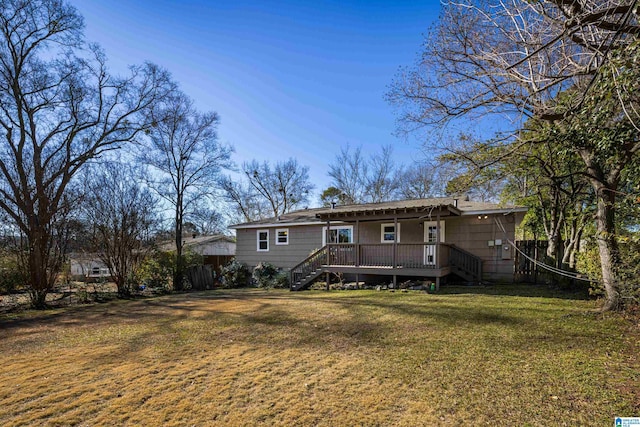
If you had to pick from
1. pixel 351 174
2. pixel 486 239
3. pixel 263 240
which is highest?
A: pixel 351 174

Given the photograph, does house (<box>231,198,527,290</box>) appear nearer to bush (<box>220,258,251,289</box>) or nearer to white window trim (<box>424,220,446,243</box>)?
white window trim (<box>424,220,446,243</box>)

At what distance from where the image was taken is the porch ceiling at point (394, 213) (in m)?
11.0

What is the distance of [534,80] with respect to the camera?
6500 millimetres

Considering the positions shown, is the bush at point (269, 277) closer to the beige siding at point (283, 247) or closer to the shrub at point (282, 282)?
the shrub at point (282, 282)

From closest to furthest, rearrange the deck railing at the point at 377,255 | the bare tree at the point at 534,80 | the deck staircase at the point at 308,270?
the bare tree at the point at 534,80 < the deck railing at the point at 377,255 < the deck staircase at the point at 308,270

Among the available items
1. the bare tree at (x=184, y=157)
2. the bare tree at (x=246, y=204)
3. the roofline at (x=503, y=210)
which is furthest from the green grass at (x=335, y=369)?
the bare tree at (x=246, y=204)

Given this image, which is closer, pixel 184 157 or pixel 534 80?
pixel 534 80

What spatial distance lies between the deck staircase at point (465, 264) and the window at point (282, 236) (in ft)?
27.8

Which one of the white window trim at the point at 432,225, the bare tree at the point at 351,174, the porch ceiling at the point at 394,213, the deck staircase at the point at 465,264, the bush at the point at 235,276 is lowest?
the bush at the point at 235,276

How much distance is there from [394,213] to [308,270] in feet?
15.0

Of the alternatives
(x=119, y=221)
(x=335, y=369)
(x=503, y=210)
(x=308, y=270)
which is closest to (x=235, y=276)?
(x=308, y=270)

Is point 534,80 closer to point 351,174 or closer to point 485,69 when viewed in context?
point 485,69

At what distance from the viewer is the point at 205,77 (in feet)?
39.6

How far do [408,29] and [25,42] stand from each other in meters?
14.0
